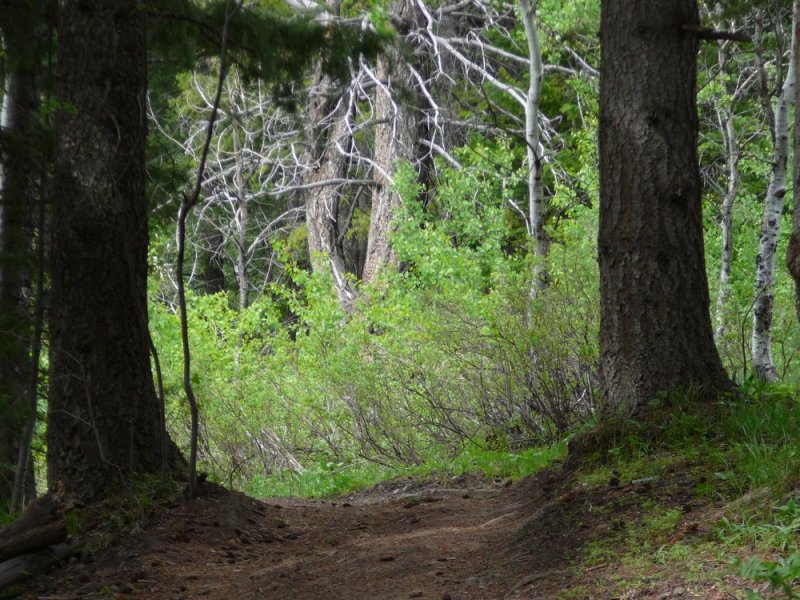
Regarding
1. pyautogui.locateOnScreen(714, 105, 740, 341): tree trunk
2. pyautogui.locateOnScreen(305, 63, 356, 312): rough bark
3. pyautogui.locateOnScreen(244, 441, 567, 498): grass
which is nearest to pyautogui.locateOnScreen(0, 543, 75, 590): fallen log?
pyautogui.locateOnScreen(244, 441, 567, 498): grass

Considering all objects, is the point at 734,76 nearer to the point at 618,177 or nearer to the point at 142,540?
the point at 618,177

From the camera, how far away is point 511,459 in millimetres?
8844

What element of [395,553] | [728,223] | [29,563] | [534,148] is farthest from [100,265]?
[728,223]

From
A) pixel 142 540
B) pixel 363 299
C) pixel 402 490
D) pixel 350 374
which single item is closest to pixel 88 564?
pixel 142 540

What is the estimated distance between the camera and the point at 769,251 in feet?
31.6

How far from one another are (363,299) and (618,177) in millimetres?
10705

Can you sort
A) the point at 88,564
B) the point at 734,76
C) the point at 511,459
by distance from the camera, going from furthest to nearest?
the point at 734,76 → the point at 511,459 → the point at 88,564

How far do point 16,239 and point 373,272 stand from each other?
1170 centimetres

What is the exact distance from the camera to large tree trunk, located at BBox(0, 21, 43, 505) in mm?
7211

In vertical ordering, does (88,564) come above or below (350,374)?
below

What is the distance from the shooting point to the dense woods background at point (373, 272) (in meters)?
6.25

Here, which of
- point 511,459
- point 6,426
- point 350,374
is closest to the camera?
point 6,426

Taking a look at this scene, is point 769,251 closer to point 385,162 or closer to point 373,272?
point 373,272

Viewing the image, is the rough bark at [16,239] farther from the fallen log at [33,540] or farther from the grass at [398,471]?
the grass at [398,471]
